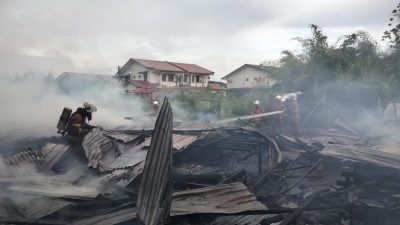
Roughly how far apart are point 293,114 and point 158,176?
837 centimetres

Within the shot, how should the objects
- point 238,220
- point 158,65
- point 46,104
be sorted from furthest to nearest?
point 158,65
point 46,104
point 238,220

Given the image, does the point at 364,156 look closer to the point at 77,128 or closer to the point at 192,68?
the point at 77,128

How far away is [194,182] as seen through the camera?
19.5ft

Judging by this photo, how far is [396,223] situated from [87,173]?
509 cm

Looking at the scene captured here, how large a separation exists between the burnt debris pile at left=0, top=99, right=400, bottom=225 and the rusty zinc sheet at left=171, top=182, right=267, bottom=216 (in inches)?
0.5

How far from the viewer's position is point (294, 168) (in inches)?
290

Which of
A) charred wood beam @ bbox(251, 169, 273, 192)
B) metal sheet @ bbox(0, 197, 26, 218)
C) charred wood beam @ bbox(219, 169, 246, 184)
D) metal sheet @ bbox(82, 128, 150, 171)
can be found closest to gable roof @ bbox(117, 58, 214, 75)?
metal sheet @ bbox(82, 128, 150, 171)

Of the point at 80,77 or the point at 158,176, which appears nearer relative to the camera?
the point at 158,176

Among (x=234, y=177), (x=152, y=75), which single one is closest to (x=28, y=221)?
(x=234, y=177)

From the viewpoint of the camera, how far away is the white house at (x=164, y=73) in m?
37.2

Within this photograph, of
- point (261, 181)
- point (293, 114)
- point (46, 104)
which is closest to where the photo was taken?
point (261, 181)

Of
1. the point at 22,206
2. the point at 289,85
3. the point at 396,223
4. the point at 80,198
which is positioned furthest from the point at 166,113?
the point at 289,85

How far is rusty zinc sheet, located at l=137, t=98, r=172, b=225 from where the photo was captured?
359cm

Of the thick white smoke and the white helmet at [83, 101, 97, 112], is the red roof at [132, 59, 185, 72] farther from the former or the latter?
the white helmet at [83, 101, 97, 112]
